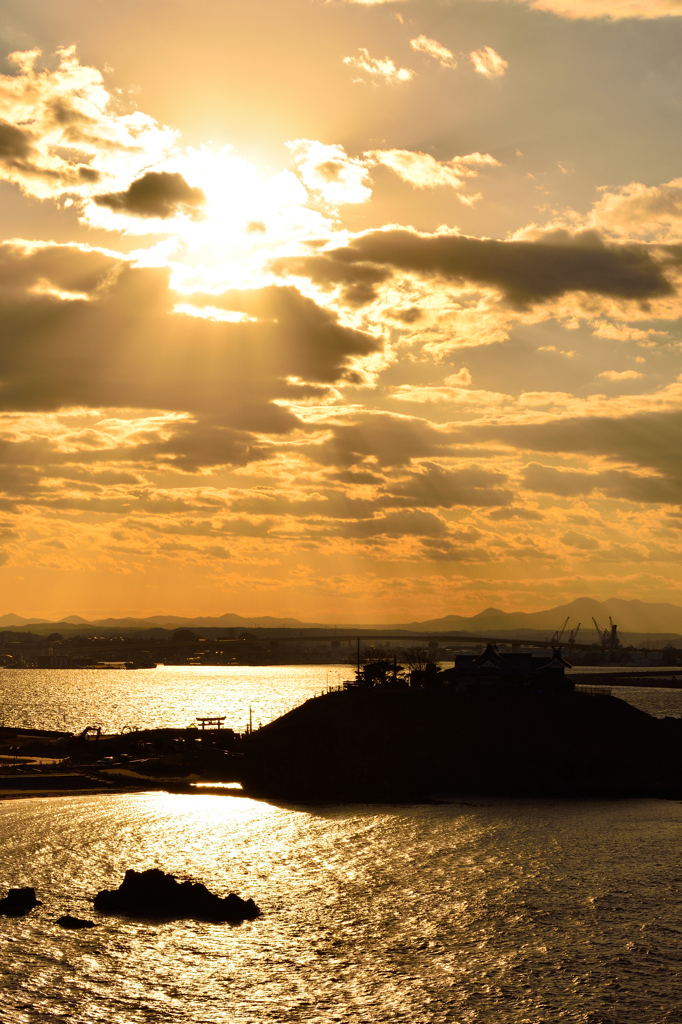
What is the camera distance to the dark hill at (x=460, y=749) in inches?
3701

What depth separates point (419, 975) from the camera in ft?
137

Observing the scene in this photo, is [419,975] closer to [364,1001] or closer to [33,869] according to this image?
[364,1001]

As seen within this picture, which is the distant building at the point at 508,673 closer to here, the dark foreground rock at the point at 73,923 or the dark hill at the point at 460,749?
the dark hill at the point at 460,749

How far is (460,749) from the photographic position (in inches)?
3939

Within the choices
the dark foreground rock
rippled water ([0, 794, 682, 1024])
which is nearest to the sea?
rippled water ([0, 794, 682, 1024])

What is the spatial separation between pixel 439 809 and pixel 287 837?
58.4ft

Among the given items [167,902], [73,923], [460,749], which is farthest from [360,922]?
[460,749]

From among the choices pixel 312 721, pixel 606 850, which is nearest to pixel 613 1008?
pixel 606 850

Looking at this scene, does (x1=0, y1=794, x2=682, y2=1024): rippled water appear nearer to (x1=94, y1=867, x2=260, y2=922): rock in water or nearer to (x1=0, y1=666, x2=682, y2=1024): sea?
(x1=0, y1=666, x2=682, y2=1024): sea

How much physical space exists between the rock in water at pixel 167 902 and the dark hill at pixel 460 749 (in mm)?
38317

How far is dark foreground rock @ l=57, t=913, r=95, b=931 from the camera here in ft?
157

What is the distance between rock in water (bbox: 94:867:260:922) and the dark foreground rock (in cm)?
309

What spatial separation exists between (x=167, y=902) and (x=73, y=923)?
19.3 feet

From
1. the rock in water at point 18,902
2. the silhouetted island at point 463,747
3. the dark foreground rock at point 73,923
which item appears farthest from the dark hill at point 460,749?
the dark foreground rock at point 73,923
